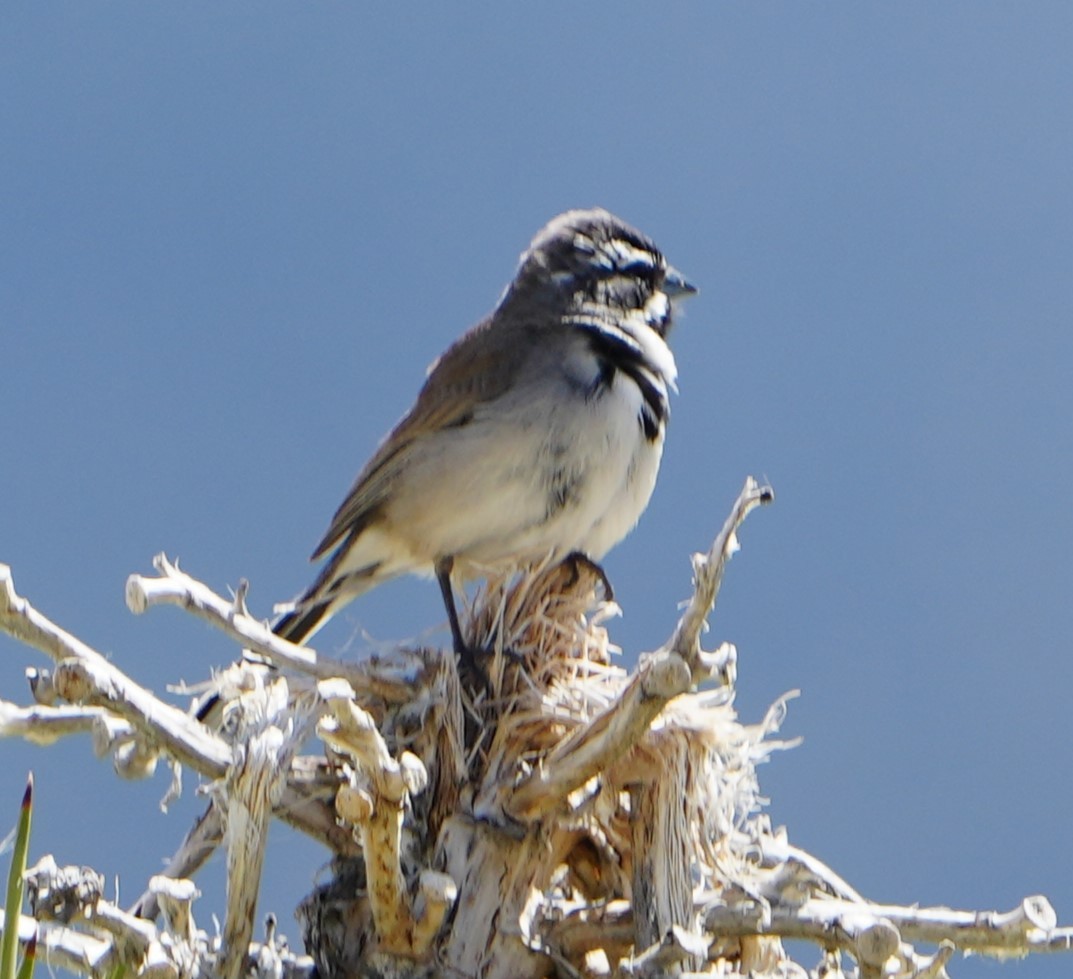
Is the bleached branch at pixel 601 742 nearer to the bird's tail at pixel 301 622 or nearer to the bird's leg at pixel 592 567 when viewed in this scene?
the bird's leg at pixel 592 567

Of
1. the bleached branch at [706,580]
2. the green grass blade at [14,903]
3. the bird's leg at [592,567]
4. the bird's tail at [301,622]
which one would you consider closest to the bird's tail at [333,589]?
the bird's tail at [301,622]

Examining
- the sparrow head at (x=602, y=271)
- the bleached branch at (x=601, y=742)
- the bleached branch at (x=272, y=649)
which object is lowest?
the bleached branch at (x=601, y=742)

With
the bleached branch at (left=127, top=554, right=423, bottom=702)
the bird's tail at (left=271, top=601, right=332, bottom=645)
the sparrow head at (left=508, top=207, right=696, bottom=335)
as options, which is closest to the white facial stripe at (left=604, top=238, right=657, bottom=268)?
the sparrow head at (left=508, top=207, right=696, bottom=335)

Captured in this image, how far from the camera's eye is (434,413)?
573cm

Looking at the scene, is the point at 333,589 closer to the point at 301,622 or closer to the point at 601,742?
the point at 301,622

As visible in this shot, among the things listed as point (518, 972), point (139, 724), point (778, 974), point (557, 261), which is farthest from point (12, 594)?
point (557, 261)

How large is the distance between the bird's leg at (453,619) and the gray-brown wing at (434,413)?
1.47ft

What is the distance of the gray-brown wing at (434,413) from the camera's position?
18.5 feet

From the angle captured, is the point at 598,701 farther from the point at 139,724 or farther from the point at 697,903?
the point at 139,724

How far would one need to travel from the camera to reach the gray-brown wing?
5.64m

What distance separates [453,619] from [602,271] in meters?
2.21

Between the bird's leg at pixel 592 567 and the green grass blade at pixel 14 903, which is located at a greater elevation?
the bird's leg at pixel 592 567

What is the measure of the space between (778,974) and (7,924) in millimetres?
2358

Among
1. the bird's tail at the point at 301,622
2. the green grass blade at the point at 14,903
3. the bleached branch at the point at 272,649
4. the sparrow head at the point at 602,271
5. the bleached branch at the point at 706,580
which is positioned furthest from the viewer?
the sparrow head at the point at 602,271
